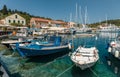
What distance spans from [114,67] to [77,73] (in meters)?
4.73

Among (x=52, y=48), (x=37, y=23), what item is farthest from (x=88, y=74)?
(x=37, y=23)

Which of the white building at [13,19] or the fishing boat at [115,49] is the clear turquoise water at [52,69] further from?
the white building at [13,19]

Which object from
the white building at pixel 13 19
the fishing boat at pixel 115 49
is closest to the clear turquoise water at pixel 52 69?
the fishing boat at pixel 115 49

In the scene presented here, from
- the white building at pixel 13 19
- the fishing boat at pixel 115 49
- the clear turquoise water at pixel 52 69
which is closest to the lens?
the clear turquoise water at pixel 52 69

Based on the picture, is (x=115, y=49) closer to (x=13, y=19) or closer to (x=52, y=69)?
(x=52, y=69)

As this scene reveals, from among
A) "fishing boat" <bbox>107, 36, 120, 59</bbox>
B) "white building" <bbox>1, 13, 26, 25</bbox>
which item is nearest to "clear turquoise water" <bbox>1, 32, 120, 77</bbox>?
"fishing boat" <bbox>107, 36, 120, 59</bbox>

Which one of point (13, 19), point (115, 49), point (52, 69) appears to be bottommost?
point (52, 69)

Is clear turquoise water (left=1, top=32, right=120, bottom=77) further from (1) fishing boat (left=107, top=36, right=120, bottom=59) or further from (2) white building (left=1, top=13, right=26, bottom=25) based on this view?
(2) white building (left=1, top=13, right=26, bottom=25)

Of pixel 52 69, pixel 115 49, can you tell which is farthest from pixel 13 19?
pixel 52 69

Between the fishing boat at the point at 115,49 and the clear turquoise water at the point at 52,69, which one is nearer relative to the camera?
the clear turquoise water at the point at 52,69

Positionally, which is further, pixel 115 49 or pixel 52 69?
pixel 115 49

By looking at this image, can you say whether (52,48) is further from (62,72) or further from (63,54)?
(62,72)

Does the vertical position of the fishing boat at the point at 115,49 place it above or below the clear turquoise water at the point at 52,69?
above

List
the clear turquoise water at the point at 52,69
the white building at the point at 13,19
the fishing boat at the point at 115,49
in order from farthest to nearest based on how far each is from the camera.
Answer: the white building at the point at 13,19
the fishing boat at the point at 115,49
the clear turquoise water at the point at 52,69
